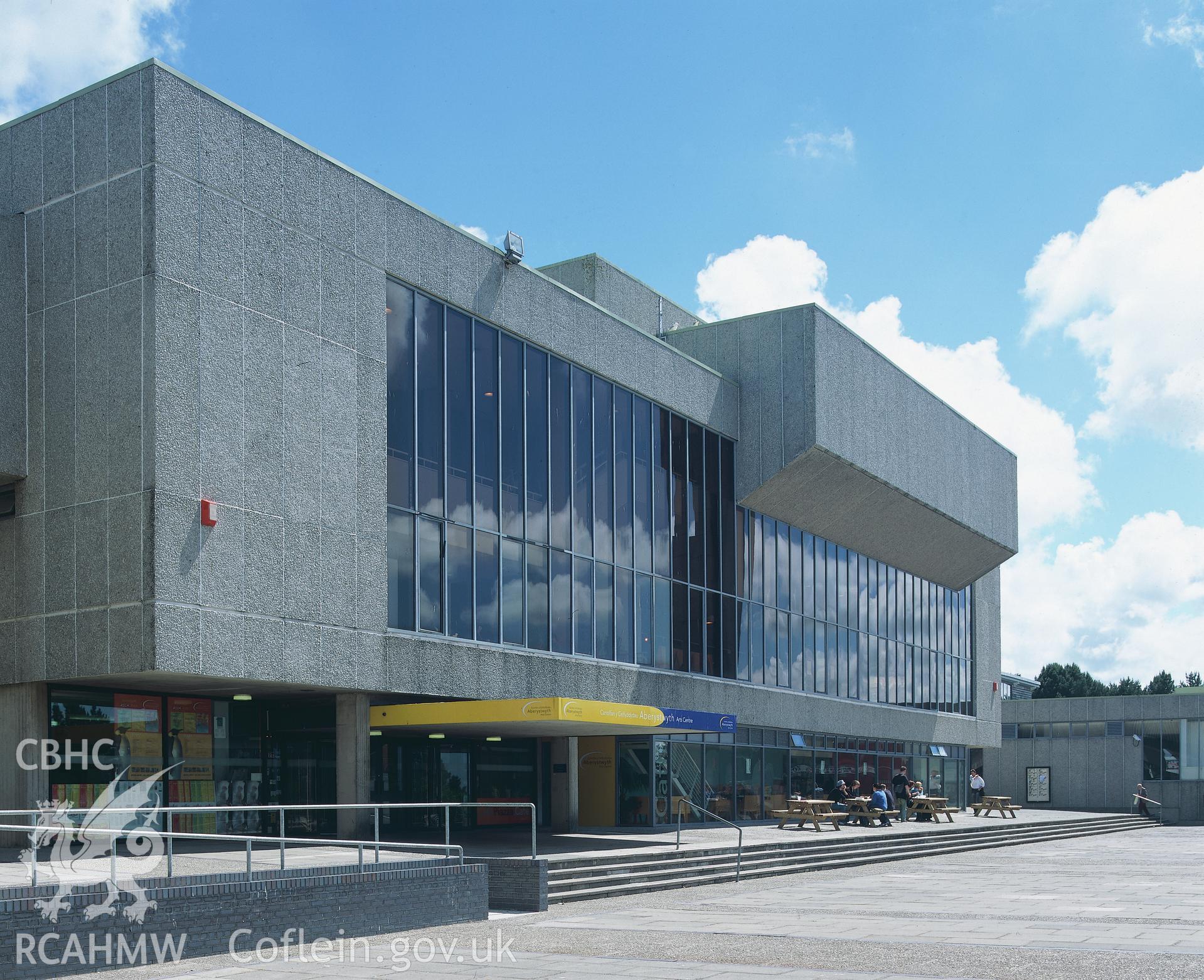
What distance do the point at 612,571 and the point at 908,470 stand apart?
1374 centimetres

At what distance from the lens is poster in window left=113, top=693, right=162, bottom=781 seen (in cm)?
2027

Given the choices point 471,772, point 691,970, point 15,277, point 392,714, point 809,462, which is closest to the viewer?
point 691,970

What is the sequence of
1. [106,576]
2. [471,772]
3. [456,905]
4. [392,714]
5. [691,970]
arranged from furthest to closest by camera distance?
[471,772] < [392,714] < [106,576] < [456,905] < [691,970]

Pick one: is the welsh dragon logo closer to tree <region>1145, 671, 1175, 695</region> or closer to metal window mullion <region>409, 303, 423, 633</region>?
metal window mullion <region>409, 303, 423, 633</region>

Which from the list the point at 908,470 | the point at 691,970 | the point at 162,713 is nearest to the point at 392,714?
the point at 162,713

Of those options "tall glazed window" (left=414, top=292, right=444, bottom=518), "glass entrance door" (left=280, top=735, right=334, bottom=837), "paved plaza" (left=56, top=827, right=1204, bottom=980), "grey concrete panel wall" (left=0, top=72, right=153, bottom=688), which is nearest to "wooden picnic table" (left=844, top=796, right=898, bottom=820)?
"paved plaza" (left=56, top=827, right=1204, bottom=980)

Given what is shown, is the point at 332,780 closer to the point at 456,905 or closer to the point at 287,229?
the point at 456,905

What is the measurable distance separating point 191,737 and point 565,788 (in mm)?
8669

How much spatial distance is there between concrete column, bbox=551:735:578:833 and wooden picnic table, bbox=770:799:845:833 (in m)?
6.29

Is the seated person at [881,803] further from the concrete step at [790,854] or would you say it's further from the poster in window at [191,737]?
the poster in window at [191,737]

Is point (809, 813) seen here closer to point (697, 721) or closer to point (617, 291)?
point (697, 721)

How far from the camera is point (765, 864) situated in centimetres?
2444

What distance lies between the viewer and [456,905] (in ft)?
56.2

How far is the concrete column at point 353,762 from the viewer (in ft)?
70.6
